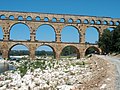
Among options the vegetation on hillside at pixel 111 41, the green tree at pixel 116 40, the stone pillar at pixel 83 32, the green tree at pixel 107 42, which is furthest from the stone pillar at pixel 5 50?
the green tree at pixel 116 40

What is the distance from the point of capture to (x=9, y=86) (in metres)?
17.2

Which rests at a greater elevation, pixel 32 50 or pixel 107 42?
pixel 107 42

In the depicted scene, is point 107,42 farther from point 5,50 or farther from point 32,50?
point 5,50

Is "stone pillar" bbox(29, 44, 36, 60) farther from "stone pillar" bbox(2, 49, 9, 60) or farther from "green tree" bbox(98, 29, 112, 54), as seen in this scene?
"green tree" bbox(98, 29, 112, 54)

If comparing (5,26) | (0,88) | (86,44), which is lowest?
(0,88)

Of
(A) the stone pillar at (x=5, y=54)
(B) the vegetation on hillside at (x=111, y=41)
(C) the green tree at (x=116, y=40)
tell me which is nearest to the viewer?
(C) the green tree at (x=116, y=40)

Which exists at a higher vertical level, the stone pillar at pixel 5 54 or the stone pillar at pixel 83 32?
the stone pillar at pixel 83 32

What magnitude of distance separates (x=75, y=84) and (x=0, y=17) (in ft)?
168

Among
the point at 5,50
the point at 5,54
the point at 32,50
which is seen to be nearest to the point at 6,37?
the point at 5,50

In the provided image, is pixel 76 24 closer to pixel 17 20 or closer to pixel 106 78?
pixel 17 20

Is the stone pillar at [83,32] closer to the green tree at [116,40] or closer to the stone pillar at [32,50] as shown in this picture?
the stone pillar at [32,50]

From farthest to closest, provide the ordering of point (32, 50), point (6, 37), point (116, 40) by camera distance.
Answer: point (32, 50), point (6, 37), point (116, 40)

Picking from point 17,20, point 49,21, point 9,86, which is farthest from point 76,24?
point 9,86

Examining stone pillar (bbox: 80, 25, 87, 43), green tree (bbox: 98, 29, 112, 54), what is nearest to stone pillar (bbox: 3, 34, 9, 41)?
stone pillar (bbox: 80, 25, 87, 43)
